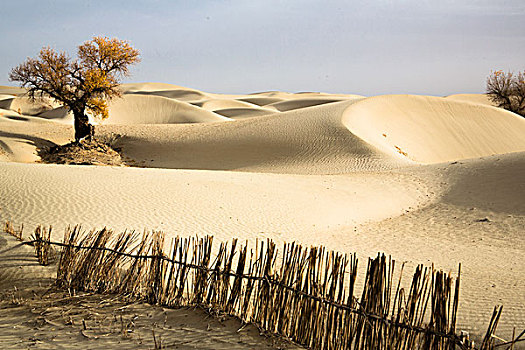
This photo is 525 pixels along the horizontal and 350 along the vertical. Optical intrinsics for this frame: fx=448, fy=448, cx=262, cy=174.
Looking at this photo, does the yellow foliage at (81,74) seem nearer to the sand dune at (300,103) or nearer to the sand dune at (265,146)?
the sand dune at (265,146)

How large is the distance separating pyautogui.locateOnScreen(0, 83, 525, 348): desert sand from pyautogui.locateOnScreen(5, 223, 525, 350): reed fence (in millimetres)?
1542

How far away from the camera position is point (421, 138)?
29359 millimetres

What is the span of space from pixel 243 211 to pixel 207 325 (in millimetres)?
5869

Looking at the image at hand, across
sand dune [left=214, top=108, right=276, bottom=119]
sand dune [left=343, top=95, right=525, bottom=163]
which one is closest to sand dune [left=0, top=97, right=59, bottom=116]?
sand dune [left=214, top=108, right=276, bottom=119]

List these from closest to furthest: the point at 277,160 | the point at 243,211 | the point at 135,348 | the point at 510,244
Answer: the point at 135,348, the point at 510,244, the point at 243,211, the point at 277,160

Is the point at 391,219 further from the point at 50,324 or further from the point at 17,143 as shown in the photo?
the point at 17,143

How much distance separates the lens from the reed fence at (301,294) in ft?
11.7

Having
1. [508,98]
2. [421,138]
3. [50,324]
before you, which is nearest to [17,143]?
[50,324]

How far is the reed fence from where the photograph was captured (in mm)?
3574

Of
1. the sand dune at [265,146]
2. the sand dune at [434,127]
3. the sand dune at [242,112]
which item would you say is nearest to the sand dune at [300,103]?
the sand dune at [242,112]

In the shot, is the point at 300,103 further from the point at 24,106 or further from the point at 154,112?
the point at 24,106

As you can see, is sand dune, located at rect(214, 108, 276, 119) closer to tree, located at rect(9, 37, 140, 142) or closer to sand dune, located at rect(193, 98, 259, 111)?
sand dune, located at rect(193, 98, 259, 111)

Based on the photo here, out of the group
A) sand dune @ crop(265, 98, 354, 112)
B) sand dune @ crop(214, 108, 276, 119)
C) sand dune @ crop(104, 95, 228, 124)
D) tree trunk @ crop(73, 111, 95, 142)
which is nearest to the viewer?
tree trunk @ crop(73, 111, 95, 142)

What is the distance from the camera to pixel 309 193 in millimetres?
13203
